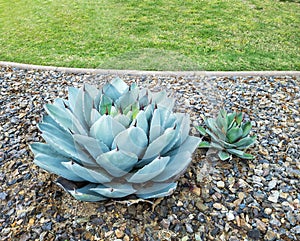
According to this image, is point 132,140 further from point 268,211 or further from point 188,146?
point 268,211

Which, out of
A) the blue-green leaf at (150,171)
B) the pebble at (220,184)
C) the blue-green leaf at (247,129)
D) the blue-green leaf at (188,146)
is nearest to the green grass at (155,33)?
the blue-green leaf at (247,129)

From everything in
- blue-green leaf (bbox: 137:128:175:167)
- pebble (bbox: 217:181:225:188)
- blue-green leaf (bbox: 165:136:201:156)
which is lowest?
pebble (bbox: 217:181:225:188)

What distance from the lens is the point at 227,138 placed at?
1841 mm

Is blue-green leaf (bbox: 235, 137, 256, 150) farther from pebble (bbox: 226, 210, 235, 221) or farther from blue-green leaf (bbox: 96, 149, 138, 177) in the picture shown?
blue-green leaf (bbox: 96, 149, 138, 177)

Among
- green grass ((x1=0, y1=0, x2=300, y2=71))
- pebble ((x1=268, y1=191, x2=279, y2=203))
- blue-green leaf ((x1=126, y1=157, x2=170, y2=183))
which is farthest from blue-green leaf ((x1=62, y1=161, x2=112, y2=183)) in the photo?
green grass ((x1=0, y1=0, x2=300, y2=71))

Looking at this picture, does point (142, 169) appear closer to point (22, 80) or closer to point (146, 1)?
point (22, 80)

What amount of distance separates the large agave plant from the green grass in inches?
27.5

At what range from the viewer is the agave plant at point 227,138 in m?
1.80

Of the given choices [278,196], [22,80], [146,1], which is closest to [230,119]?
[278,196]

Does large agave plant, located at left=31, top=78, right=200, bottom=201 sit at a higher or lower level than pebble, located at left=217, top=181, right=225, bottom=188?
higher

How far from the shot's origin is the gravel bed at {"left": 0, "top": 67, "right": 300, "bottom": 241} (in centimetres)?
144

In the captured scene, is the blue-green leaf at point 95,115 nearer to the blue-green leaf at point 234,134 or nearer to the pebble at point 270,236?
the blue-green leaf at point 234,134

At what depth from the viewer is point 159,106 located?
1611 mm

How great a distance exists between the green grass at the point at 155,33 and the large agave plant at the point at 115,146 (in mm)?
698
